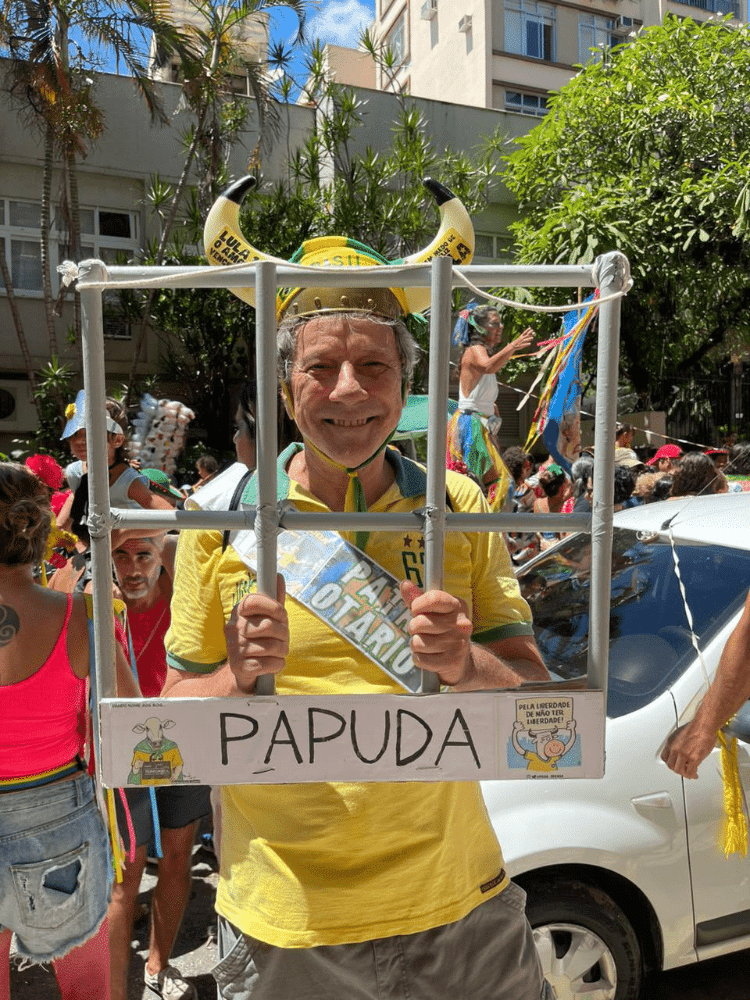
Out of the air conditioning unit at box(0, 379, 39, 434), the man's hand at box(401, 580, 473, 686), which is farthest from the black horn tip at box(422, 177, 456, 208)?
the air conditioning unit at box(0, 379, 39, 434)

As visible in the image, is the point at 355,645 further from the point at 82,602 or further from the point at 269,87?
the point at 269,87

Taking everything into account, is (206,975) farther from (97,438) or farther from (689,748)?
(97,438)

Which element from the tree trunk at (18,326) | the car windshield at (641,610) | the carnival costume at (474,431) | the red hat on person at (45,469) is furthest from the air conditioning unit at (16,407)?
the car windshield at (641,610)

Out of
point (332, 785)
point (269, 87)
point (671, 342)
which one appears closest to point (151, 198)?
point (269, 87)

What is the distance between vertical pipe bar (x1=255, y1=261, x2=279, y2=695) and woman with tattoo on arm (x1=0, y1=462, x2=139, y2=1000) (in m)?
1.14

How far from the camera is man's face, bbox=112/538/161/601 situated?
2.77 metres

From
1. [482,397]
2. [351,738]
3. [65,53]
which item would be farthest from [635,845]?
[65,53]

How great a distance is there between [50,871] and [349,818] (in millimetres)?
1176

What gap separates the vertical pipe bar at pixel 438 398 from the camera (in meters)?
1.15

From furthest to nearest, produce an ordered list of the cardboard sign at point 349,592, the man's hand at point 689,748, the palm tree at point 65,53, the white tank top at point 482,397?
the palm tree at point 65,53 → the white tank top at point 482,397 → the man's hand at point 689,748 → the cardboard sign at point 349,592

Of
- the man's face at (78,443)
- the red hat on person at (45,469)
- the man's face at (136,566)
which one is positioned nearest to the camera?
the man's face at (136,566)

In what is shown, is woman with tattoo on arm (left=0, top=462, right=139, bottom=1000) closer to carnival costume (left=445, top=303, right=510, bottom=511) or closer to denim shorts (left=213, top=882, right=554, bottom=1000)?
denim shorts (left=213, top=882, right=554, bottom=1000)

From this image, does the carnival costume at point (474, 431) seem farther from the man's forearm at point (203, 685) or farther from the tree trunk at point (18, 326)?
the tree trunk at point (18, 326)

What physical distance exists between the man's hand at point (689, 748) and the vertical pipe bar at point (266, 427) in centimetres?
126
